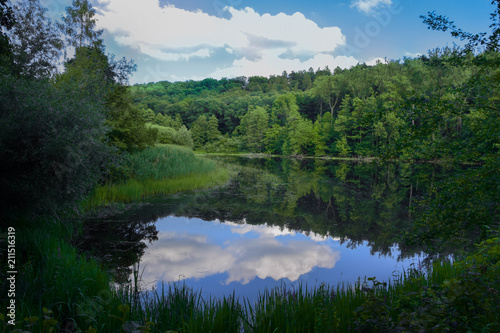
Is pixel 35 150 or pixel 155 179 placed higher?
pixel 35 150

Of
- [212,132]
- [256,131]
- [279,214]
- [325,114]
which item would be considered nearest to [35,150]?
[279,214]

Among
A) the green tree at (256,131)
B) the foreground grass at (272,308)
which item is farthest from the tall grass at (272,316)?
the green tree at (256,131)

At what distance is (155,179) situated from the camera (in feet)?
49.3

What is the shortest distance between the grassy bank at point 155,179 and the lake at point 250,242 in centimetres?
87

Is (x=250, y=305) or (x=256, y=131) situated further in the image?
(x=256, y=131)

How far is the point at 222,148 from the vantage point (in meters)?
71.4

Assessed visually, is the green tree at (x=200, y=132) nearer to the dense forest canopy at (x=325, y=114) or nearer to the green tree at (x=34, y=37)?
the dense forest canopy at (x=325, y=114)

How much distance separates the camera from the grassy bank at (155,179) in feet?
40.0

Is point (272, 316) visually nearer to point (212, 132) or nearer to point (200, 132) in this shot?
point (200, 132)

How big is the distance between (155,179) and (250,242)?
26.0ft

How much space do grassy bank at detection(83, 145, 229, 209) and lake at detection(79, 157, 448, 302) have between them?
2.85ft

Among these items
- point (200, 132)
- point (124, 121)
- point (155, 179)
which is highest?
point (200, 132)

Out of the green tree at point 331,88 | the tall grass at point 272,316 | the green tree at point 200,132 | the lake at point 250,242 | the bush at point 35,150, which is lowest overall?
the lake at point 250,242

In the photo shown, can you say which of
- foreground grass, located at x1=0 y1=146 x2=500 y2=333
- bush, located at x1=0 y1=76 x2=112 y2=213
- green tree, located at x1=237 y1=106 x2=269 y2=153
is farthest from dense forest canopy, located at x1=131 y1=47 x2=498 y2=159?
foreground grass, located at x1=0 y1=146 x2=500 y2=333
